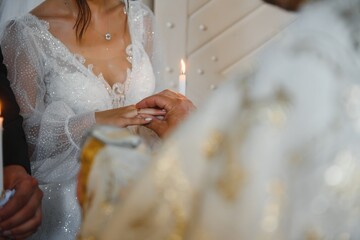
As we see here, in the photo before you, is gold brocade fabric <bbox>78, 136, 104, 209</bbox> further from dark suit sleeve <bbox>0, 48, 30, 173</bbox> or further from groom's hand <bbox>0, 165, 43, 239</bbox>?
dark suit sleeve <bbox>0, 48, 30, 173</bbox>

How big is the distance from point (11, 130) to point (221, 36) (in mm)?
1601

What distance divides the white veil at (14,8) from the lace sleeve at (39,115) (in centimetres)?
12

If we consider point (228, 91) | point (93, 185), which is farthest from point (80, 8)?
point (228, 91)

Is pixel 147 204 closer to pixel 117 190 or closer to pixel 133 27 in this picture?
pixel 117 190

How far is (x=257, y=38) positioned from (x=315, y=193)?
2212 millimetres

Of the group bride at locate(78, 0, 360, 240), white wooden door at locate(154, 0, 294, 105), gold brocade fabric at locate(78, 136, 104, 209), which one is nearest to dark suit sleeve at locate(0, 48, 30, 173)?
gold brocade fabric at locate(78, 136, 104, 209)

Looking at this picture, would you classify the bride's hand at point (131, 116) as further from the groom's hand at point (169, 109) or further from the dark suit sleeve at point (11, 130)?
the dark suit sleeve at point (11, 130)

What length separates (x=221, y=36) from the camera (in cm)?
273

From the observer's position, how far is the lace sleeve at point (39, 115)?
152 cm

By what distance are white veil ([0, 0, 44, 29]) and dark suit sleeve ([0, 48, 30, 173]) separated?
29 centimetres

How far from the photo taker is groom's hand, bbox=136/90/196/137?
1327 millimetres

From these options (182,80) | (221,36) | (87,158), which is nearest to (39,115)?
(182,80)

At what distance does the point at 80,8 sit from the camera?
174cm

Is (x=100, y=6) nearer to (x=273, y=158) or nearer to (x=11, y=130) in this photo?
(x=11, y=130)
